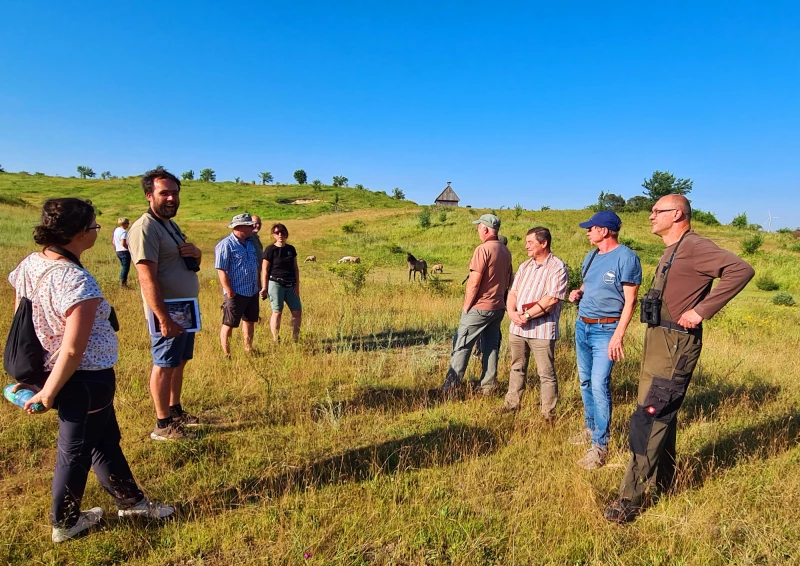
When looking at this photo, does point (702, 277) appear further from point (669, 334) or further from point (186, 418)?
point (186, 418)

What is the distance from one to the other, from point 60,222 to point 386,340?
5.06 meters

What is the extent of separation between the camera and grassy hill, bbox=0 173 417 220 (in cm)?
4908

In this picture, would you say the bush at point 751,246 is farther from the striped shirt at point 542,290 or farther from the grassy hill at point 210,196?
the grassy hill at point 210,196

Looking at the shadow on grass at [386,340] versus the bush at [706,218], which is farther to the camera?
the bush at [706,218]

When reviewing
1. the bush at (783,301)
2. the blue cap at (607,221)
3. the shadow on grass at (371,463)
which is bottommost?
the shadow on grass at (371,463)

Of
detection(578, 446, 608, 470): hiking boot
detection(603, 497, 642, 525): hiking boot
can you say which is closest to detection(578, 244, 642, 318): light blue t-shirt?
detection(578, 446, 608, 470): hiking boot

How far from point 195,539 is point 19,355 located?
1280mm

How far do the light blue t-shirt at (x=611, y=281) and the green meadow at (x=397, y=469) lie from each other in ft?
3.66

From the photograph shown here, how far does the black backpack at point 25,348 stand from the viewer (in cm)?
204

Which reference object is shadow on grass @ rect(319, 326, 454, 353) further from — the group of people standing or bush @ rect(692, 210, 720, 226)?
bush @ rect(692, 210, 720, 226)

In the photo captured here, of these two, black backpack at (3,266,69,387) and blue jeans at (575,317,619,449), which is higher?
black backpack at (3,266,69,387)

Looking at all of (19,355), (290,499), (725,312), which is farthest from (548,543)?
(725,312)

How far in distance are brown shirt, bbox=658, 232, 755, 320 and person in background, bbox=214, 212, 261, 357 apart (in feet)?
13.6

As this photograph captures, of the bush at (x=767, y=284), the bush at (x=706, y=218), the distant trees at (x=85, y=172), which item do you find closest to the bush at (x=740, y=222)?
the bush at (x=706, y=218)
